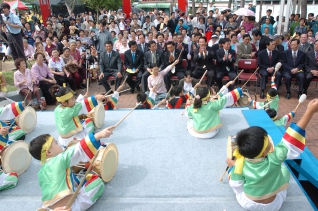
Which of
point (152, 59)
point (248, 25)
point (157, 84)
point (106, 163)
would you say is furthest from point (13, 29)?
point (248, 25)

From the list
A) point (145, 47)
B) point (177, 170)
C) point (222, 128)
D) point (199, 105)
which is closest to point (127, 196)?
point (177, 170)

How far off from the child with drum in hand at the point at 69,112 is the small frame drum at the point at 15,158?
18.2 inches

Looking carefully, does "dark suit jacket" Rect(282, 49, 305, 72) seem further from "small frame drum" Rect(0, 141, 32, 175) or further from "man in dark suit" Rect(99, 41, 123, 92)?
"small frame drum" Rect(0, 141, 32, 175)

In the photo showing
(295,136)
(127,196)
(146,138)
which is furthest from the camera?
(146,138)

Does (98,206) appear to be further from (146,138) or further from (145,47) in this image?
(145,47)

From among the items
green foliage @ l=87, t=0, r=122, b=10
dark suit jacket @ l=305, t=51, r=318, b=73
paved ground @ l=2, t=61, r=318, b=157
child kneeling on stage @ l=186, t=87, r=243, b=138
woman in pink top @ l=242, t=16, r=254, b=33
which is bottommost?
paved ground @ l=2, t=61, r=318, b=157

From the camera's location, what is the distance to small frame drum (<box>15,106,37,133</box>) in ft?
11.9

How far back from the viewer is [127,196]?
2504 millimetres

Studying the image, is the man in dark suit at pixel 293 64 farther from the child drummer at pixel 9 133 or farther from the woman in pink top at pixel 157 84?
the child drummer at pixel 9 133

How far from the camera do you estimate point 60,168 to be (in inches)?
82.7

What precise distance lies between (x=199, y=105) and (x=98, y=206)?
5.22 feet

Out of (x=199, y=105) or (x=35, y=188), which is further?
(x=199, y=105)

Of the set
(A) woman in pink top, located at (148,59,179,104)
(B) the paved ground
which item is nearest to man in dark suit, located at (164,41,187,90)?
(A) woman in pink top, located at (148,59,179,104)

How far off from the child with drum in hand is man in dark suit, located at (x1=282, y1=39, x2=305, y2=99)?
162 inches
